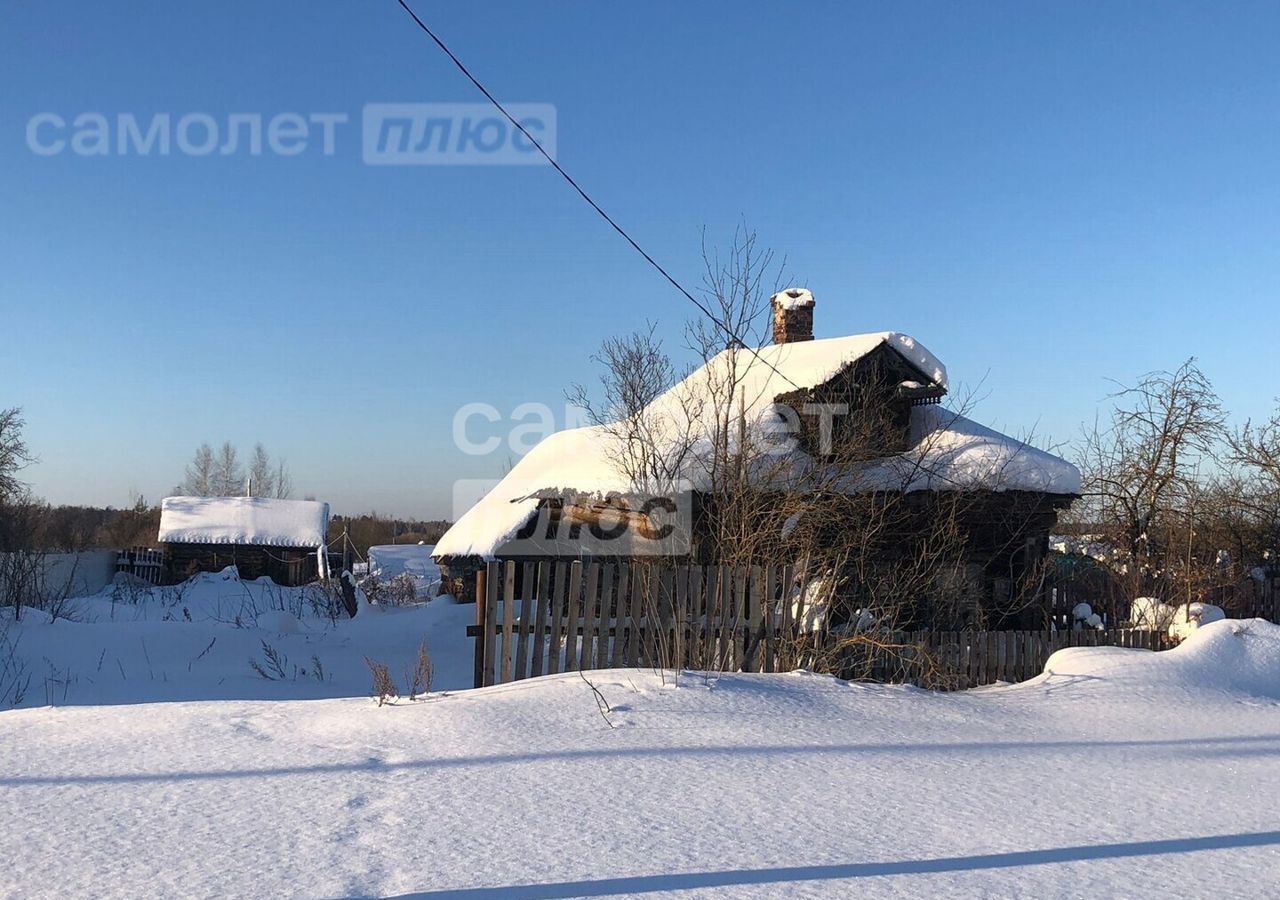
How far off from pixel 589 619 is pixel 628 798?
341 cm

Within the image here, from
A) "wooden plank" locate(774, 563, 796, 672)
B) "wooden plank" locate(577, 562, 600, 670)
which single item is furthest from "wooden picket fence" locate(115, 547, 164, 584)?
"wooden plank" locate(774, 563, 796, 672)

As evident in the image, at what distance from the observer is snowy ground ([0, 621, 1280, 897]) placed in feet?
11.7

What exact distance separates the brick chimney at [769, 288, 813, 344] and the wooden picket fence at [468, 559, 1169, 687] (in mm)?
9759

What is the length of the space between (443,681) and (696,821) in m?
6.71

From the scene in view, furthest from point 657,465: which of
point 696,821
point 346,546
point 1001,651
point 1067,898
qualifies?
point 346,546

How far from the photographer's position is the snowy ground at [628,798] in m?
3.56

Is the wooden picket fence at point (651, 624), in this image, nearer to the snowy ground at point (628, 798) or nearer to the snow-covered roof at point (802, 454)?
the snowy ground at point (628, 798)

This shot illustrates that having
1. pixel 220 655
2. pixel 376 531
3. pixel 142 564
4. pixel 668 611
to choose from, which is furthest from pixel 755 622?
pixel 376 531

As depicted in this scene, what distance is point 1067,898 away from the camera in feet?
11.5

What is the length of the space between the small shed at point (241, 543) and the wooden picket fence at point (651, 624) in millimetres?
32418

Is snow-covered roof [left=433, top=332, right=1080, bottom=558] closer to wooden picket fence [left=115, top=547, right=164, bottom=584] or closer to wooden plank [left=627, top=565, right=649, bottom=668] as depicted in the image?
wooden plank [left=627, top=565, right=649, bottom=668]

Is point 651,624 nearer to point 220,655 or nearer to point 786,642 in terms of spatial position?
point 786,642

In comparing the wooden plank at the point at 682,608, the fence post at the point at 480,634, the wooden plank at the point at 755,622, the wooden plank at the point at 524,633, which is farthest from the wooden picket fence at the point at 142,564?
the wooden plank at the point at 755,622

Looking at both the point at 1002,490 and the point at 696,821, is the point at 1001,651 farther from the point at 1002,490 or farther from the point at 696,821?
the point at 696,821
